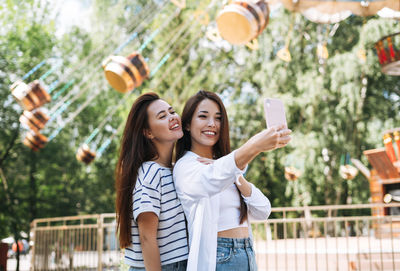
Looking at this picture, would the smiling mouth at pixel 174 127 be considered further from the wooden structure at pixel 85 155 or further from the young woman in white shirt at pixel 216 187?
the wooden structure at pixel 85 155

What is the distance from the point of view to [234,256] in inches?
84.9

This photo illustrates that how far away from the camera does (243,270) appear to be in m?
2.16

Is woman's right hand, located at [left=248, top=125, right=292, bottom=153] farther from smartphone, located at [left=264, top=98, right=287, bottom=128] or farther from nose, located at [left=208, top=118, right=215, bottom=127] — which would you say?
nose, located at [left=208, top=118, right=215, bottom=127]

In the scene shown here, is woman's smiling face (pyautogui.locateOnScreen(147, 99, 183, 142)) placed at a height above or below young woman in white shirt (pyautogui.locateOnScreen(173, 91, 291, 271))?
above

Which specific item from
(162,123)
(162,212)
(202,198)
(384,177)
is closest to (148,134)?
(162,123)

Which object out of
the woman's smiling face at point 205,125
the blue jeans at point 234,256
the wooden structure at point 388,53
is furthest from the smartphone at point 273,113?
the wooden structure at point 388,53

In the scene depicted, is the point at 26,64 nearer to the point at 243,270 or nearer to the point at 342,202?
the point at 342,202

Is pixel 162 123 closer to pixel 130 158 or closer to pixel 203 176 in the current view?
pixel 130 158

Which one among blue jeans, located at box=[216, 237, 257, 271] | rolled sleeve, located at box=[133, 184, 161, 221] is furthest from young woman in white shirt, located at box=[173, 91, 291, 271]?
rolled sleeve, located at box=[133, 184, 161, 221]

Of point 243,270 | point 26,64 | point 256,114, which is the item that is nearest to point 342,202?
point 256,114

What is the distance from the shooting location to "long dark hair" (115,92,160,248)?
2.21m

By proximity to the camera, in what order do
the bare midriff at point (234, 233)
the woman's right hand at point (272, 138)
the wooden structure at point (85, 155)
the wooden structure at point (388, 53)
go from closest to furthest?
1. the woman's right hand at point (272, 138)
2. the bare midriff at point (234, 233)
3. the wooden structure at point (388, 53)
4. the wooden structure at point (85, 155)

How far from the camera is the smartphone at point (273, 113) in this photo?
1721mm

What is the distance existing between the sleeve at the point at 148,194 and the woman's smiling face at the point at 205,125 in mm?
295
